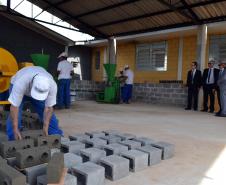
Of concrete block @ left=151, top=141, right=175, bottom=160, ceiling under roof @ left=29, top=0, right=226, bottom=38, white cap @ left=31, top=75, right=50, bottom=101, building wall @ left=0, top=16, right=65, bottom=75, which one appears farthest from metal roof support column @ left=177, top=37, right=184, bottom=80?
white cap @ left=31, top=75, right=50, bottom=101

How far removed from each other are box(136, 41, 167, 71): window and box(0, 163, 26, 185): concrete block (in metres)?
11.0

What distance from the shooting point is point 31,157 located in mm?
2709

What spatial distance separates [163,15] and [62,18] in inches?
203

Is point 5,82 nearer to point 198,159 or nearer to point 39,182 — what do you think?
point 39,182

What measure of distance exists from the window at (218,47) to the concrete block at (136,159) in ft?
28.7

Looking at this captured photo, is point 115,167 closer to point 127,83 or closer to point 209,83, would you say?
point 209,83

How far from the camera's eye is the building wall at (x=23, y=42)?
13691 millimetres

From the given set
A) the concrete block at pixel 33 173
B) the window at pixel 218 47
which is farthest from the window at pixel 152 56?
the concrete block at pixel 33 173

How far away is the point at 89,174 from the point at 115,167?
1.19 feet

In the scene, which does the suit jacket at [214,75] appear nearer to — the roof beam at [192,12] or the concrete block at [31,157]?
the roof beam at [192,12]

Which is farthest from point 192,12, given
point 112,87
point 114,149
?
point 114,149

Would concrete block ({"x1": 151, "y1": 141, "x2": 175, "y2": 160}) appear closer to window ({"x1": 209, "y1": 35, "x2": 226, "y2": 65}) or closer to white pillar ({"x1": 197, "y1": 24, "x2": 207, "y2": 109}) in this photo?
white pillar ({"x1": 197, "y1": 24, "x2": 207, "y2": 109})

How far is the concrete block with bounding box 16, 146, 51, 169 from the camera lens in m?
2.61

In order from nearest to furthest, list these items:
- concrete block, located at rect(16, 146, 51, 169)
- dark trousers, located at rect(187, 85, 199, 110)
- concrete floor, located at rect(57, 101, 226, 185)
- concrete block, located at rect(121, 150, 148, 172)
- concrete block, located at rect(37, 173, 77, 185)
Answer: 1. concrete block, located at rect(37, 173, 77, 185)
2. concrete block, located at rect(16, 146, 51, 169)
3. concrete floor, located at rect(57, 101, 226, 185)
4. concrete block, located at rect(121, 150, 148, 172)
5. dark trousers, located at rect(187, 85, 199, 110)
